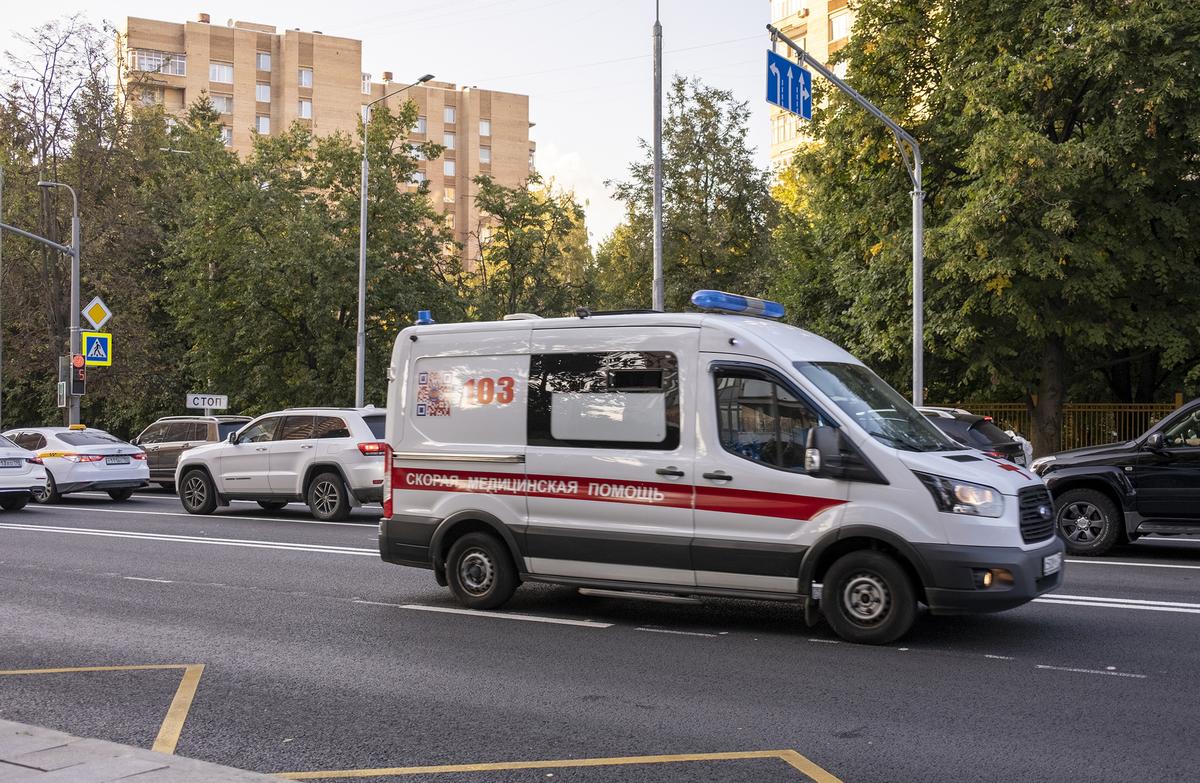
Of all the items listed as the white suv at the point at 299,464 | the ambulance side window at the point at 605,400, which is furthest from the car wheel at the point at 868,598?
the white suv at the point at 299,464

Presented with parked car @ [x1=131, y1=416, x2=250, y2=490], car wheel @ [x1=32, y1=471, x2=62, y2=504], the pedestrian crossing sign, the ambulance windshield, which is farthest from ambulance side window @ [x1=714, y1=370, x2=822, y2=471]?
the pedestrian crossing sign

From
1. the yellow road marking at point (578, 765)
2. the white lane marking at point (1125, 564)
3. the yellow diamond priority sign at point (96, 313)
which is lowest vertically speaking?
the yellow road marking at point (578, 765)

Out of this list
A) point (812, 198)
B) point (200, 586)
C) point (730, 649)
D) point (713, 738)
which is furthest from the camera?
point (812, 198)

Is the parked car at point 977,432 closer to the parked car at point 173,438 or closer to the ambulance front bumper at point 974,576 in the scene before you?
the ambulance front bumper at point 974,576

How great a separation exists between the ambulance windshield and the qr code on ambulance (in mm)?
3069

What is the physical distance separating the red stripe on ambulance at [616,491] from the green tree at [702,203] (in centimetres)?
3880

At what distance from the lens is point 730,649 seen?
8438 millimetres

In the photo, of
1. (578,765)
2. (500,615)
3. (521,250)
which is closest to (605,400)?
(500,615)

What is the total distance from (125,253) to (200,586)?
33.9 m

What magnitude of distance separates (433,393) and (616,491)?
201 centimetres

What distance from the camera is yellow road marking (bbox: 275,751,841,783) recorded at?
552cm

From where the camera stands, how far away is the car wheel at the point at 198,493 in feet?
67.9

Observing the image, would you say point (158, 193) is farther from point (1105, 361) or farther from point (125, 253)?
A: point (1105, 361)

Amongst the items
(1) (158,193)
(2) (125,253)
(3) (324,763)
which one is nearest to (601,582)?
(3) (324,763)
